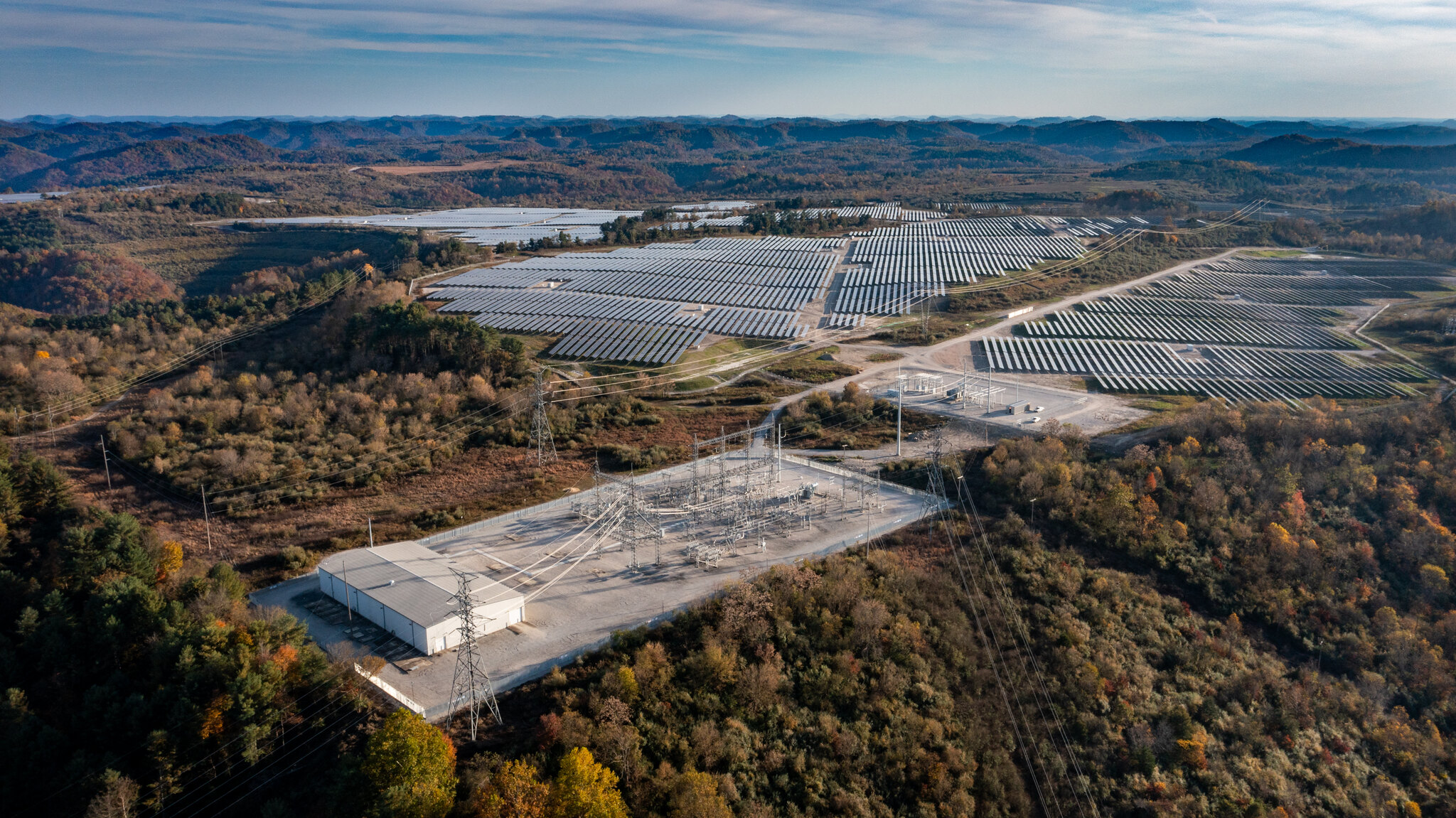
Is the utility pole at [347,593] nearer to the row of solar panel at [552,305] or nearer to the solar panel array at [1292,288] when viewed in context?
the row of solar panel at [552,305]

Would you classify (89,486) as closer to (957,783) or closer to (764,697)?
(764,697)

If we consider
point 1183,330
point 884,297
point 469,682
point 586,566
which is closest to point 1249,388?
point 1183,330

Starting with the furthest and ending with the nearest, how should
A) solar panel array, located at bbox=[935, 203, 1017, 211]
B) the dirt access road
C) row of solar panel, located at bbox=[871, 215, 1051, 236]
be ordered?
solar panel array, located at bbox=[935, 203, 1017, 211]
row of solar panel, located at bbox=[871, 215, 1051, 236]
the dirt access road

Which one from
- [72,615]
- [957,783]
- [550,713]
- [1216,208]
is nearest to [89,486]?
[72,615]

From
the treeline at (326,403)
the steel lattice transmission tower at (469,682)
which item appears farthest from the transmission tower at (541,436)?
the steel lattice transmission tower at (469,682)

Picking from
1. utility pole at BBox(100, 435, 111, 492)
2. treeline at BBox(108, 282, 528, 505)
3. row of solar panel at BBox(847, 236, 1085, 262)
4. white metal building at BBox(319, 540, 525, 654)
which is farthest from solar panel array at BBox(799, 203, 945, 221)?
white metal building at BBox(319, 540, 525, 654)

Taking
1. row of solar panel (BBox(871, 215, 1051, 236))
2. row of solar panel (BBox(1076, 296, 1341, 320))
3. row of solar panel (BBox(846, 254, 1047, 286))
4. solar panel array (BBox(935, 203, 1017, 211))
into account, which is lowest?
row of solar panel (BBox(1076, 296, 1341, 320))

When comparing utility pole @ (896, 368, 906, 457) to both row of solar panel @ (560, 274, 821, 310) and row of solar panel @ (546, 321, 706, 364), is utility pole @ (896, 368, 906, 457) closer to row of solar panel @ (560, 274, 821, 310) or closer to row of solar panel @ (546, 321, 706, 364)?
row of solar panel @ (546, 321, 706, 364)
